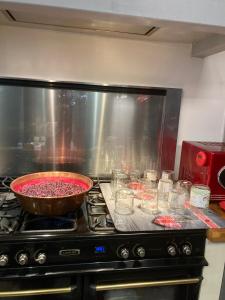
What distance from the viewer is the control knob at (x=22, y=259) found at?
931mm

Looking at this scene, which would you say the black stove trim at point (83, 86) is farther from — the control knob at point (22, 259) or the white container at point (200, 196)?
the control knob at point (22, 259)

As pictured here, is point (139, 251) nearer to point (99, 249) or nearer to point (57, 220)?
point (99, 249)

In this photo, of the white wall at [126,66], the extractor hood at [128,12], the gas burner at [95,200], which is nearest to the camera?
the extractor hood at [128,12]

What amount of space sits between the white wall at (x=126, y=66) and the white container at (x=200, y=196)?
40 centimetres

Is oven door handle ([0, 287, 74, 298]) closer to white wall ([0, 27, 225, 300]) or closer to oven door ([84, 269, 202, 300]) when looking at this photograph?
oven door ([84, 269, 202, 300])

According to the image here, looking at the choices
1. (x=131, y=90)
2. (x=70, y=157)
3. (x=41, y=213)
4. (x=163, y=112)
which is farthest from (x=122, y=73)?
(x=41, y=213)

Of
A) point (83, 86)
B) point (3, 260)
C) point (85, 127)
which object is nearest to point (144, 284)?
point (3, 260)

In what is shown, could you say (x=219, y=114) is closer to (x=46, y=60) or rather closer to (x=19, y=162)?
(x=46, y=60)

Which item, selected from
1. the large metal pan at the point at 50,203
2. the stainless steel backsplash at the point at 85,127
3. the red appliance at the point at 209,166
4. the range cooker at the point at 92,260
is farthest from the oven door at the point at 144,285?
the stainless steel backsplash at the point at 85,127

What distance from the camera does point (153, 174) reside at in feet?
4.79

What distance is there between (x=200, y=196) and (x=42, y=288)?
0.77m

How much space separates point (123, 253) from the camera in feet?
3.28

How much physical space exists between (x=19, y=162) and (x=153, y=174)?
724 mm

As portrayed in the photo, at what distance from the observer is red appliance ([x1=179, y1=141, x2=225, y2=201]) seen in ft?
4.22
